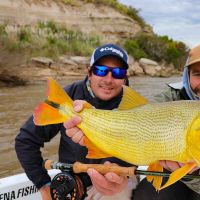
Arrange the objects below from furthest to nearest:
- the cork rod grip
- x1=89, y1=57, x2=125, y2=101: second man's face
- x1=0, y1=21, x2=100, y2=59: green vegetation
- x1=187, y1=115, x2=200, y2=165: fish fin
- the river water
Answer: x1=0, y1=21, x2=100, y2=59: green vegetation, the river water, x1=89, y1=57, x2=125, y2=101: second man's face, the cork rod grip, x1=187, y1=115, x2=200, y2=165: fish fin

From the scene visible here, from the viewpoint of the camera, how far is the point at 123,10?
1374 inches

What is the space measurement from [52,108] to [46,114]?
5cm

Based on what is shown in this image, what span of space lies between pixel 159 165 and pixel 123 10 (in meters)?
33.8

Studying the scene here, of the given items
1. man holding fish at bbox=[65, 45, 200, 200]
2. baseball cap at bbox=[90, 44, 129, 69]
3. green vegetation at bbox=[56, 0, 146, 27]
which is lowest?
man holding fish at bbox=[65, 45, 200, 200]

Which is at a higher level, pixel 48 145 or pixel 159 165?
pixel 159 165

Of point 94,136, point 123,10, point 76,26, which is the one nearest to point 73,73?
point 76,26

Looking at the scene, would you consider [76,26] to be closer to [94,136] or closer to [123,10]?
[123,10]

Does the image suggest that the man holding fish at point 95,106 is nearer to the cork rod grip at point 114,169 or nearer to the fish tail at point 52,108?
the cork rod grip at point 114,169

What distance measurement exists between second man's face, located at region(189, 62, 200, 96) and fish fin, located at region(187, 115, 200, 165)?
37.8 inches

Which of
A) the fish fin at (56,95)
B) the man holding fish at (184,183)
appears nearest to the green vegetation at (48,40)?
the man holding fish at (184,183)

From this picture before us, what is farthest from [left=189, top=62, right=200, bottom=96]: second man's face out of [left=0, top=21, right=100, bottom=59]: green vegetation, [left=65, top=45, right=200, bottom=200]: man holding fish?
[left=0, top=21, right=100, bottom=59]: green vegetation

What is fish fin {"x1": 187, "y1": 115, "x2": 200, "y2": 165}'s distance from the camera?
1.79 m

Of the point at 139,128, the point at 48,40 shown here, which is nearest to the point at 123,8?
the point at 48,40

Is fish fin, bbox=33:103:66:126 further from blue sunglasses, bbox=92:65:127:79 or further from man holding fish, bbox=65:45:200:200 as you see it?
man holding fish, bbox=65:45:200:200
